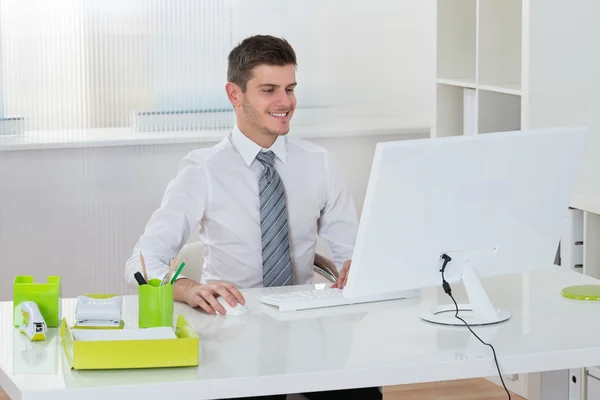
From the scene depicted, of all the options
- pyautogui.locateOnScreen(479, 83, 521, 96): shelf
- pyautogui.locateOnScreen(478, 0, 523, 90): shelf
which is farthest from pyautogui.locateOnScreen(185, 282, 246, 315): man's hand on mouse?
pyautogui.locateOnScreen(478, 0, 523, 90): shelf

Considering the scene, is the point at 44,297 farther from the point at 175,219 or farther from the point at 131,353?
the point at 175,219

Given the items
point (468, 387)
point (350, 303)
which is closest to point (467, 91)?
point (468, 387)

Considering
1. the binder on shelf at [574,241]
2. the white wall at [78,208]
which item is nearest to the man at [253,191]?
the binder on shelf at [574,241]

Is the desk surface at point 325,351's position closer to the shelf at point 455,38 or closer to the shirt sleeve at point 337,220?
the shirt sleeve at point 337,220

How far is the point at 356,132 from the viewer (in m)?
4.66

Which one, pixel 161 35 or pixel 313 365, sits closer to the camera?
pixel 313 365

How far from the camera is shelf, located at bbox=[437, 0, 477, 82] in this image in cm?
444

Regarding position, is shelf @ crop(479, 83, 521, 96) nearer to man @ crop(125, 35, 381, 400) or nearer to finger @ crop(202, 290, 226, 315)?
man @ crop(125, 35, 381, 400)

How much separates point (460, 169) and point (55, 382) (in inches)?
34.4

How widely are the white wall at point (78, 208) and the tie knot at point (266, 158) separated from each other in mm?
1529

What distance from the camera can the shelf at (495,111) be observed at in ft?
13.7

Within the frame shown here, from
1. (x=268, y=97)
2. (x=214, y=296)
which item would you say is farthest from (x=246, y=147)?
(x=214, y=296)

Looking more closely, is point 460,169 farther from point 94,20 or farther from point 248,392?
point 94,20

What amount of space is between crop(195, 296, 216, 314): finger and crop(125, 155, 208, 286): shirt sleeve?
24cm
